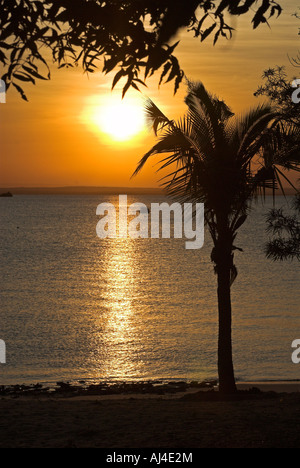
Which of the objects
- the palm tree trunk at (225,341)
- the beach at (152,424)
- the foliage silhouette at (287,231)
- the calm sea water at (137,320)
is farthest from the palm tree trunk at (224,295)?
the calm sea water at (137,320)

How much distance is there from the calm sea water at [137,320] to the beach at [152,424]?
12.8m

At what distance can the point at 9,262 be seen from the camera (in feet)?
254

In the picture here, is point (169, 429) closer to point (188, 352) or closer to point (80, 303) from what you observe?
point (188, 352)

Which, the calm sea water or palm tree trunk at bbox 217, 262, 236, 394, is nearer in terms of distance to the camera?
palm tree trunk at bbox 217, 262, 236, 394

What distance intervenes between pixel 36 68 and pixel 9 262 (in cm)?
7168

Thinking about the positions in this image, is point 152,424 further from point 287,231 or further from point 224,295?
point 287,231

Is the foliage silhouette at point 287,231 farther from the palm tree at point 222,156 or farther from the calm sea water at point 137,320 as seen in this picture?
the calm sea water at point 137,320

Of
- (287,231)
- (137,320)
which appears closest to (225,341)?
(287,231)

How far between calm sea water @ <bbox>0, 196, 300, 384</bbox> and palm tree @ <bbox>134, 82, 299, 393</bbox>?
11.7m

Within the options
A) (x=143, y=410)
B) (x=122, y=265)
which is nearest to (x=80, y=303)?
(x=122, y=265)

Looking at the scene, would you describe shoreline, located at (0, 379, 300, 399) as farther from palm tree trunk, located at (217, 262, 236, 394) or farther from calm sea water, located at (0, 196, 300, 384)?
palm tree trunk, located at (217, 262, 236, 394)

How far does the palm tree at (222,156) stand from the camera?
569 inches

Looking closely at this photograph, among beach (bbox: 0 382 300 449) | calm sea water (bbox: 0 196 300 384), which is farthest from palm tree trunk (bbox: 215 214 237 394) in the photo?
calm sea water (bbox: 0 196 300 384)

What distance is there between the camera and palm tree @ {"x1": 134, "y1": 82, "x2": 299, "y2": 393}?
1445cm
